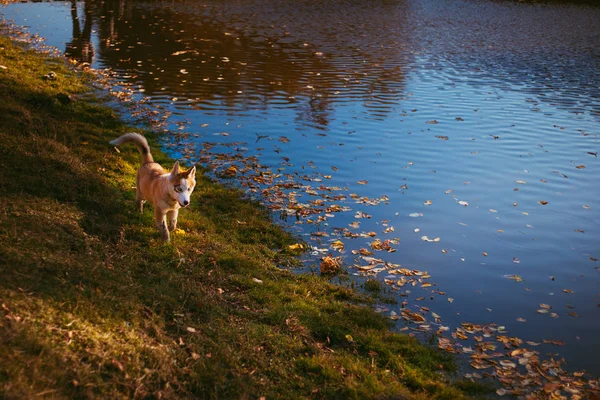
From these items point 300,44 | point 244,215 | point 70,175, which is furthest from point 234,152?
point 300,44

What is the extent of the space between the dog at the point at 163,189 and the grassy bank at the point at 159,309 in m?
0.32


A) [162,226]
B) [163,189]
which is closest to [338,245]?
[162,226]

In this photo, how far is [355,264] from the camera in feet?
29.9

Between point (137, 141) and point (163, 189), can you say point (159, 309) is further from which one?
point (137, 141)

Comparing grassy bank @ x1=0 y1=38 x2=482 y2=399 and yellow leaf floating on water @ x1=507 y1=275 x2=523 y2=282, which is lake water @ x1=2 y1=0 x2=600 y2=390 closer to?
yellow leaf floating on water @ x1=507 y1=275 x2=523 y2=282

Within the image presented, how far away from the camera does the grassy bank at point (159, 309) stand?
5223mm

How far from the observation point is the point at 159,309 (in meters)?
6.50

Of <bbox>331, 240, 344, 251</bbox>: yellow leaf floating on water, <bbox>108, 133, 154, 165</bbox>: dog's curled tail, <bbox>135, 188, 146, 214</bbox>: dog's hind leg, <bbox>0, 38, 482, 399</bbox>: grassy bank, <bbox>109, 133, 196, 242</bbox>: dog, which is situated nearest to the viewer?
<bbox>0, 38, 482, 399</bbox>: grassy bank

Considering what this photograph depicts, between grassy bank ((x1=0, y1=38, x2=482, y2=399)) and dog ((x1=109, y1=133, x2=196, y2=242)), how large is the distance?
325 millimetres

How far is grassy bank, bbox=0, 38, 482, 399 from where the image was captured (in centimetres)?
522

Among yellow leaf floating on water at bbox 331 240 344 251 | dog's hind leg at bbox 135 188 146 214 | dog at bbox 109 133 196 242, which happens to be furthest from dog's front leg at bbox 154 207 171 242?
yellow leaf floating on water at bbox 331 240 344 251

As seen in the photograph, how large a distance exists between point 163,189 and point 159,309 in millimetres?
2169

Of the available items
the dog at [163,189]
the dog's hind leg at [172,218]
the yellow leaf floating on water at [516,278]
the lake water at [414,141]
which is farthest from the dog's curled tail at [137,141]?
the yellow leaf floating on water at [516,278]

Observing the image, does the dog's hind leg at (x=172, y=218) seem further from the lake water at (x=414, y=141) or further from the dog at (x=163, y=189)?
the lake water at (x=414, y=141)
